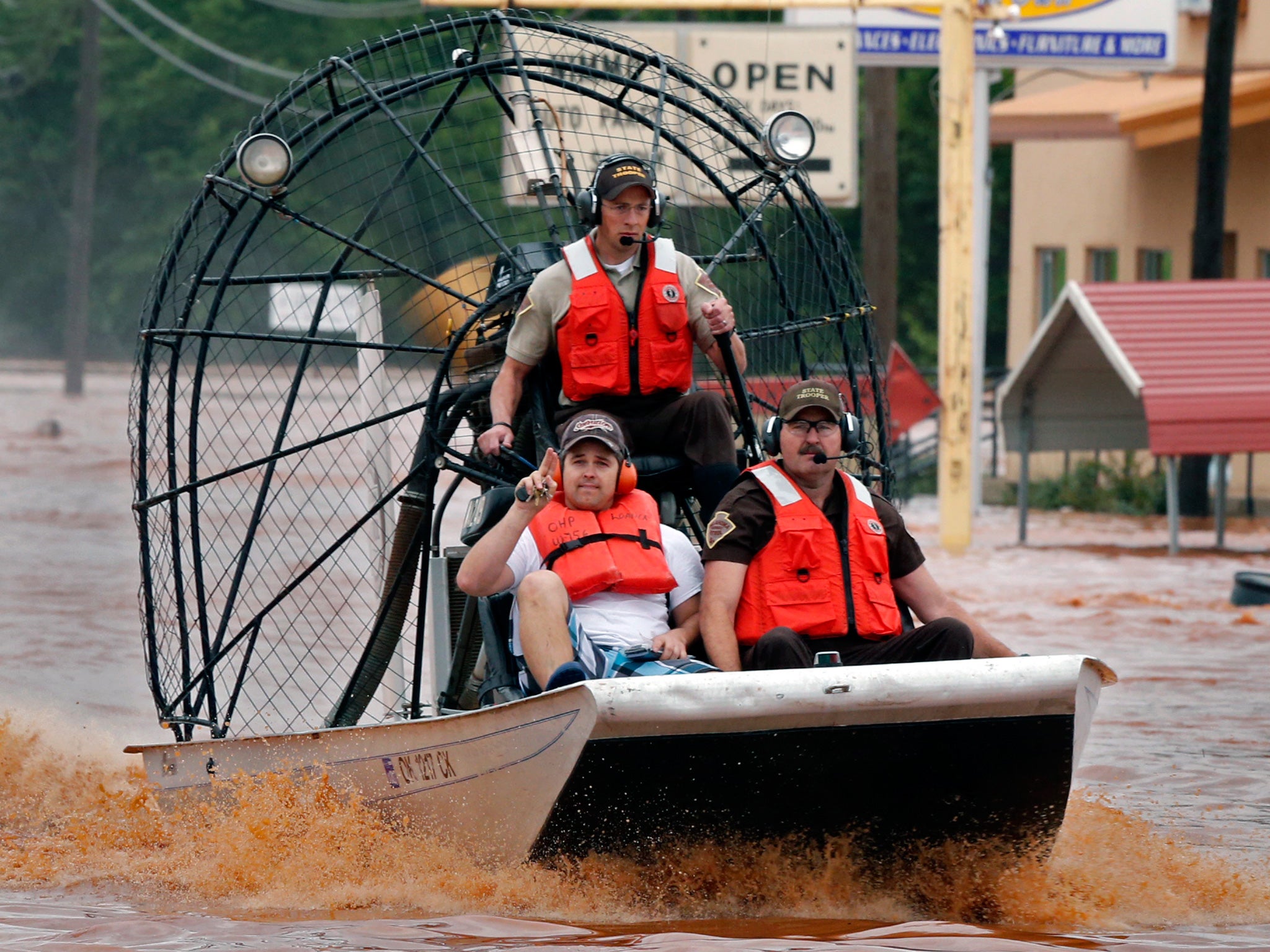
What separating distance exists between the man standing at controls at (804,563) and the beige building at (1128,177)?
14.5 m

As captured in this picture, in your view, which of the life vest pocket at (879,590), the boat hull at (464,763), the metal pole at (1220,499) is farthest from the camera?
the metal pole at (1220,499)

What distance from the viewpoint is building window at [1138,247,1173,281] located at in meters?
23.9

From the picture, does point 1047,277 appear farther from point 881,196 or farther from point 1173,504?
point 1173,504

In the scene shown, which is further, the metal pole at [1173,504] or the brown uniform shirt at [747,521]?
the metal pole at [1173,504]

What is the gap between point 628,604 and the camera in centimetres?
609

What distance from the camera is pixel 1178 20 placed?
20.4 metres

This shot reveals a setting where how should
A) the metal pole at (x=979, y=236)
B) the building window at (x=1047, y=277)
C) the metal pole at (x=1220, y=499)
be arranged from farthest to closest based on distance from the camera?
the building window at (x=1047, y=277) → the metal pole at (x=979, y=236) → the metal pole at (x=1220, y=499)

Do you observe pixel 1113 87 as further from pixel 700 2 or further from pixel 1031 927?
pixel 1031 927

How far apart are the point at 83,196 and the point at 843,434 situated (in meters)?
33.3

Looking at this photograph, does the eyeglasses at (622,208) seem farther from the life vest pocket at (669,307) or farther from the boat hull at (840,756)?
the boat hull at (840,756)

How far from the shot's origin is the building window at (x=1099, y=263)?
25.6m

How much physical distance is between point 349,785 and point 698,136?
1126cm

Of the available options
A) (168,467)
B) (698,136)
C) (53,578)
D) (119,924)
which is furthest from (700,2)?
(119,924)

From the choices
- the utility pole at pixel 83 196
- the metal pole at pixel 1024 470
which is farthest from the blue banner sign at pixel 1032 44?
the utility pole at pixel 83 196
